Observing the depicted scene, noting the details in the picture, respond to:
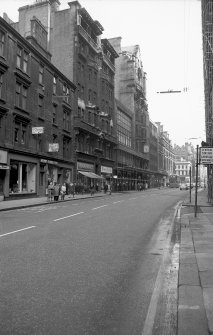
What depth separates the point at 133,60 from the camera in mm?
77250

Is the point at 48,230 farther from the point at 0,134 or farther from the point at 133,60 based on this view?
the point at 133,60

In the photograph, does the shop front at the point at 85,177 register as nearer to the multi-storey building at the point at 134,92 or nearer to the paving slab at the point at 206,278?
the multi-storey building at the point at 134,92

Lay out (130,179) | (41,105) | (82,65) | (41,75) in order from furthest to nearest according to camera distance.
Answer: (130,179)
(82,65)
(41,75)
(41,105)

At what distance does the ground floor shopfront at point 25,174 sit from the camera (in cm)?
2842

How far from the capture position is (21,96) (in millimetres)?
31438

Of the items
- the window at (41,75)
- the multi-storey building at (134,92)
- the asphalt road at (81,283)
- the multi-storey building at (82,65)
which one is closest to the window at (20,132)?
the window at (41,75)

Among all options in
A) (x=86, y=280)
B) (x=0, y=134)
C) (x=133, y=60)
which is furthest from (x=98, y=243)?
(x=133, y=60)

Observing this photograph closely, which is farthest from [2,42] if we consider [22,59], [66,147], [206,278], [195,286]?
[195,286]

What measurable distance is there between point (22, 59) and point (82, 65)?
19171 millimetres

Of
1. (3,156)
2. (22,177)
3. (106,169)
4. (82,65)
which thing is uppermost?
(82,65)

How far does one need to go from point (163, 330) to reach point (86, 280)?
214 centimetres

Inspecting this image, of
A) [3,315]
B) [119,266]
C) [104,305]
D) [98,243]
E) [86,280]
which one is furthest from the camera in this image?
[98,243]

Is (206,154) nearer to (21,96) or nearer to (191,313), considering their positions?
(191,313)

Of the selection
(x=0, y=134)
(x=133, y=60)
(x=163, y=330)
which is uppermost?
(x=133, y=60)
